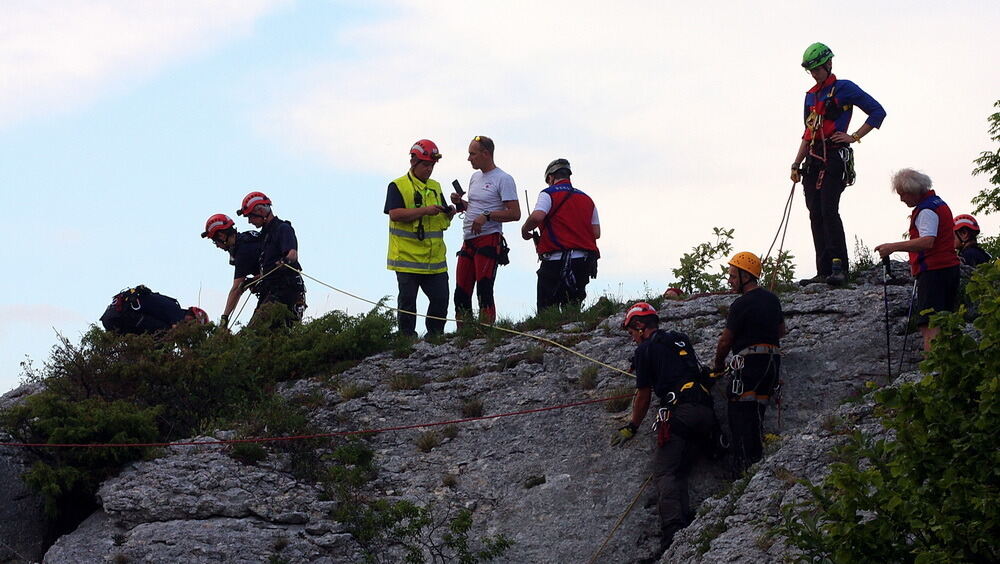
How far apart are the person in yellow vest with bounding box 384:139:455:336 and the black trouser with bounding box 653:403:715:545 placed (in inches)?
180

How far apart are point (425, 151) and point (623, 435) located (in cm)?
461

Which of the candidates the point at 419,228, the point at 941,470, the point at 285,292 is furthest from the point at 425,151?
the point at 941,470

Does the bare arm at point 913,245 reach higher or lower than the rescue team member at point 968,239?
lower

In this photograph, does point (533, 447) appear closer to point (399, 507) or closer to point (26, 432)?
point (399, 507)

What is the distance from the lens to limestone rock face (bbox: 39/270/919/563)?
9922 mm

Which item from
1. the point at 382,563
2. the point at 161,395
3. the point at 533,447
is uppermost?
the point at 161,395

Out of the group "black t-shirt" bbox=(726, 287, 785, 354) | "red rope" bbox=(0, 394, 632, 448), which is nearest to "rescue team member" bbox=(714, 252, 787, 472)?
"black t-shirt" bbox=(726, 287, 785, 354)

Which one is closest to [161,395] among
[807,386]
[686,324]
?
[686,324]

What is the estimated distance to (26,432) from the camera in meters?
12.2

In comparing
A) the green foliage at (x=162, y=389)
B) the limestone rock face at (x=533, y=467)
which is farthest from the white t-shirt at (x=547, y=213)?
the green foliage at (x=162, y=389)

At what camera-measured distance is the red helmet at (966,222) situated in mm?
13719

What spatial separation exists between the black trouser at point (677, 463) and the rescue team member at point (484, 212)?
4.23m

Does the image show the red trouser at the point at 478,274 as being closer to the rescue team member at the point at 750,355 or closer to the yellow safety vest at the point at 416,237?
the yellow safety vest at the point at 416,237

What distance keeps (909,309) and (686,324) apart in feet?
8.26
